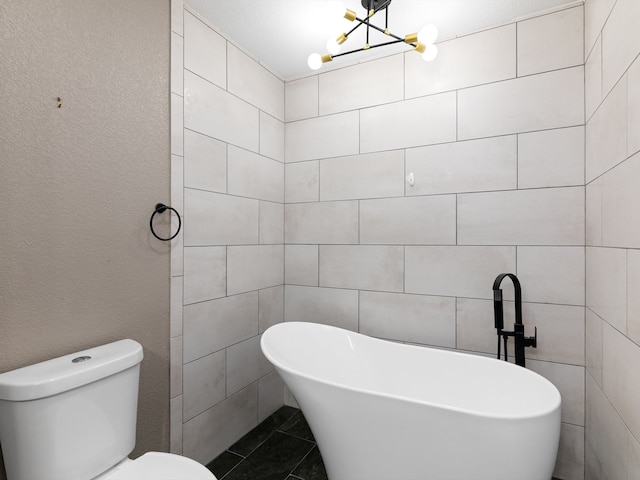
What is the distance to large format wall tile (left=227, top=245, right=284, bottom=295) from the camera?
219 centimetres

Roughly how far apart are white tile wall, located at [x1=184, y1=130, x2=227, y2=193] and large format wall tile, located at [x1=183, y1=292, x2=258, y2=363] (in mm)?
700

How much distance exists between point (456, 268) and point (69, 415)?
1.99m

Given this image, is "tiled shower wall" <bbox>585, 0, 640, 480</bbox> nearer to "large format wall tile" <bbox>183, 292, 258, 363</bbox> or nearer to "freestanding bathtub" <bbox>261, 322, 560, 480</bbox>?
"freestanding bathtub" <bbox>261, 322, 560, 480</bbox>

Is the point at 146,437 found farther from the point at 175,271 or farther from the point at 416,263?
the point at 416,263

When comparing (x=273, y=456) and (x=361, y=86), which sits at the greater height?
(x=361, y=86)

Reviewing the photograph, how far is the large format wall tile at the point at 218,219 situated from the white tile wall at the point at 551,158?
1688mm

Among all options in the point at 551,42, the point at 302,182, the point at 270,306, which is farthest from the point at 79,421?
the point at 551,42

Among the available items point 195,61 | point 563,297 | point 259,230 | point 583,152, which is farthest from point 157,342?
point 583,152

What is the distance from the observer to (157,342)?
5.66ft

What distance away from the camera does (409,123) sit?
2.22 metres

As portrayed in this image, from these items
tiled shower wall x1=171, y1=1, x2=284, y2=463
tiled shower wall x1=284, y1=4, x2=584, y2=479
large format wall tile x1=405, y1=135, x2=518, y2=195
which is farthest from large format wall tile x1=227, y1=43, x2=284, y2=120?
large format wall tile x1=405, y1=135, x2=518, y2=195

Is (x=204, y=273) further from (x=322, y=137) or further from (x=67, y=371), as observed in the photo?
(x=322, y=137)

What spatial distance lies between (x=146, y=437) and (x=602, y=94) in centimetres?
267

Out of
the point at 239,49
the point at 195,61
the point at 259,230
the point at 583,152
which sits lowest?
the point at 259,230
